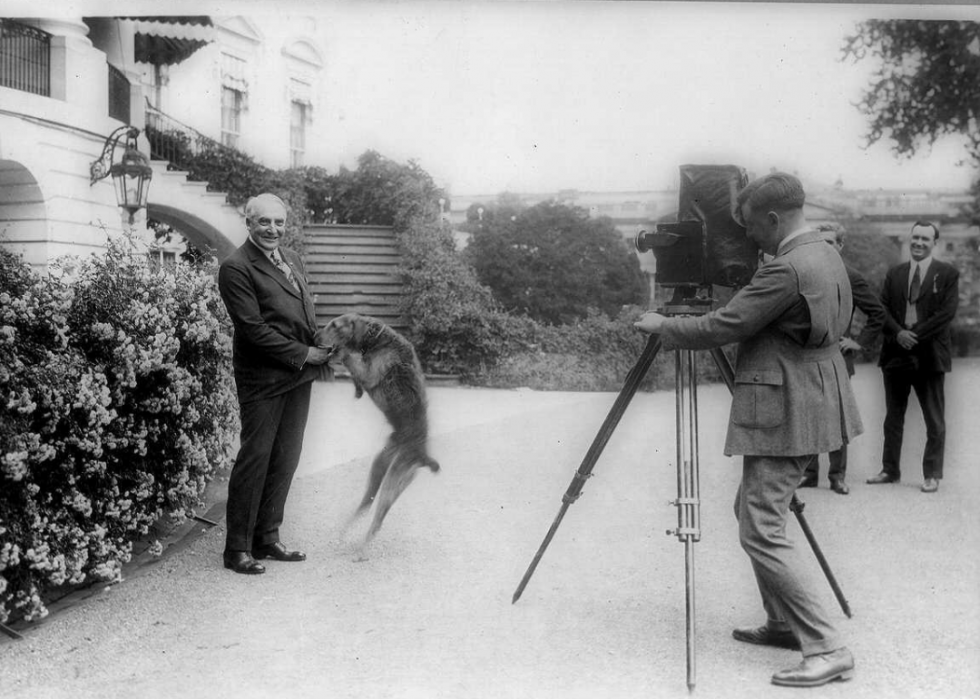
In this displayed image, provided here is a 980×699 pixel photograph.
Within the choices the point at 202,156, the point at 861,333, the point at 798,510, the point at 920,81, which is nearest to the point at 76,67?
the point at 202,156

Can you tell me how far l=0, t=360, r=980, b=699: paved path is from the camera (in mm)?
3408

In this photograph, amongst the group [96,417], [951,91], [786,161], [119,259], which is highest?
[951,91]

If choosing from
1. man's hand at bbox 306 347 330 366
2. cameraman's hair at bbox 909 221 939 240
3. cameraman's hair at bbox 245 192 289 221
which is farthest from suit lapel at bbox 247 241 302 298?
cameraman's hair at bbox 909 221 939 240

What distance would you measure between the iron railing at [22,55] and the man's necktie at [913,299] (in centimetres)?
576

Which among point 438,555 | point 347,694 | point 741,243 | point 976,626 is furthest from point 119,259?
point 976,626

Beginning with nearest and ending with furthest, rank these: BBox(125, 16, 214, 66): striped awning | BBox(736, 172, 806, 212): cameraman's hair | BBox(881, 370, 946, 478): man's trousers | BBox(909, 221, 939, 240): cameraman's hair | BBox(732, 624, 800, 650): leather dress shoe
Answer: BBox(736, 172, 806, 212): cameraman's hair → BBox(732, 624, 800, 650): leather dress shoe → BBox(125, 16, 214, 66): striped awning → BBox(909, 221, 939, 240): cameraman's hair → BBox(881, 370, 946, 478): man's trousers

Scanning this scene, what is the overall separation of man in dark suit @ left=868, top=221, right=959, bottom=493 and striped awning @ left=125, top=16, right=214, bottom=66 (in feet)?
15.4

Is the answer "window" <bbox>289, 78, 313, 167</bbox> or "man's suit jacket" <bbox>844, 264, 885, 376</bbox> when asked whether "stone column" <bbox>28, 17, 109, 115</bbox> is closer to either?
"window" <bbox>289, 78, 313, 167</bbox>

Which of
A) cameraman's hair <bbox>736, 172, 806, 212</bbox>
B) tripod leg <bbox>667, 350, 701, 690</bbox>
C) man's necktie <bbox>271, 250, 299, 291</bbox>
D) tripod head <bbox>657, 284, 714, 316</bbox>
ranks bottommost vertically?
tripod leg <bbox>667, 350, 701, 690</bbox>

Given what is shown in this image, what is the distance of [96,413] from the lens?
12.8 ft

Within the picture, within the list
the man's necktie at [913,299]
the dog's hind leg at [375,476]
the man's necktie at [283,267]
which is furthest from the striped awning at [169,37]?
the man's necktie at [913,299]

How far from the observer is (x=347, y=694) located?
3312 mm

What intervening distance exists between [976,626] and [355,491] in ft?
10.4

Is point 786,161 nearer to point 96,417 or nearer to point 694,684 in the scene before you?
point 694,684
